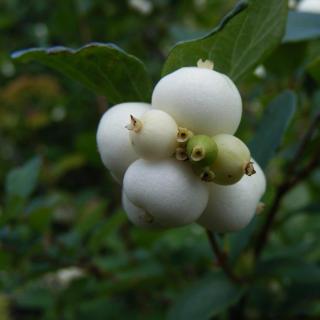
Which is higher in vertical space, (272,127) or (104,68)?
(104,68)

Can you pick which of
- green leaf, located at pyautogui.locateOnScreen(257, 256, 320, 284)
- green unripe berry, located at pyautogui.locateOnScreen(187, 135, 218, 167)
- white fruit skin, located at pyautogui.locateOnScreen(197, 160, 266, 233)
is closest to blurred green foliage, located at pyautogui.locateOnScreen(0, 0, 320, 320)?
green leaf, located at pyautogui.locateOnScreen(257, 256, 320, 284)

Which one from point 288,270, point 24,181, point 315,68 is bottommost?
point 288,270

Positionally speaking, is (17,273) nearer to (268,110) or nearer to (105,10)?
(268,110)

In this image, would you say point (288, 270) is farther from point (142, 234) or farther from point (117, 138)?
point (117, 138)

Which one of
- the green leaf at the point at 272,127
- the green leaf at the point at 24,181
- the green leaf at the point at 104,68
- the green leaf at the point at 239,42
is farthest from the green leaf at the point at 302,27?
the green leaf at the point at 24,181

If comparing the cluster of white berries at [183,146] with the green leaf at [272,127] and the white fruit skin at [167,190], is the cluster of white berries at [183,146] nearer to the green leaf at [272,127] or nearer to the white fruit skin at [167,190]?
the white fruit skin at [167,190]

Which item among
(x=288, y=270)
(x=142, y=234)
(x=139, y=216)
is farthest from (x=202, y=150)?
(x=142, y=234)
